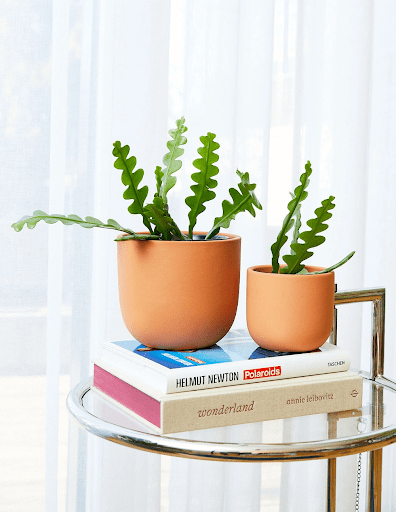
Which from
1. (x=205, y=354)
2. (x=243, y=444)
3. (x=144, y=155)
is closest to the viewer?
(x=243, y=444)

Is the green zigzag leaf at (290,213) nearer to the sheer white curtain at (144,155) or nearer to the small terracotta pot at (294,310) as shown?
the small terracotta pot at (294,310)

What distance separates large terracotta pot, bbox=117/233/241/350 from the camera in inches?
27.1

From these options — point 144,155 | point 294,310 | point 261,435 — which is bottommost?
point 261,435

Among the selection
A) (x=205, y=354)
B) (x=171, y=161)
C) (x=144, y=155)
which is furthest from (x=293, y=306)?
(x=144, y=155)

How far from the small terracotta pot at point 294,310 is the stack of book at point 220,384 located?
0.06 feet

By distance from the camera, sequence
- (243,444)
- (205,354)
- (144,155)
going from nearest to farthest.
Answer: (243,444) < (205,354) < (144,155)

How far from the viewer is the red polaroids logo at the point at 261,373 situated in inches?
24.7

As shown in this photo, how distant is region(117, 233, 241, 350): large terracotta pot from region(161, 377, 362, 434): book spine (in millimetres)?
113

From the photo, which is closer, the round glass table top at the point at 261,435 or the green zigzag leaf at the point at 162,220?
the round glass table top at the point at 261,435

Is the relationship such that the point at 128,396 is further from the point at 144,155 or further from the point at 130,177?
the point at 144,155

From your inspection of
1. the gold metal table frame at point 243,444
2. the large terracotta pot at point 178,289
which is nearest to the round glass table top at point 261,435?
the gold metal table frame at point 243,444

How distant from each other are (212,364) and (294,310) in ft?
0.40

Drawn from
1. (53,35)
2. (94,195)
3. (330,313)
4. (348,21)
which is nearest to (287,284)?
(330,313)

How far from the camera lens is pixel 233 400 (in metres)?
0.61
